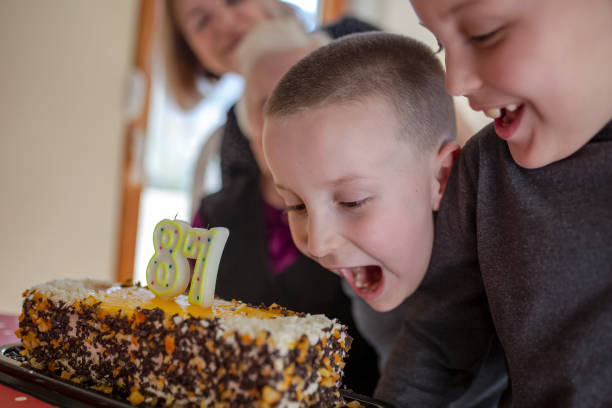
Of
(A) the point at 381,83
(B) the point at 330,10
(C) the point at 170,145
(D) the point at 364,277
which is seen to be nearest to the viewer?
(A) the point at 381,83

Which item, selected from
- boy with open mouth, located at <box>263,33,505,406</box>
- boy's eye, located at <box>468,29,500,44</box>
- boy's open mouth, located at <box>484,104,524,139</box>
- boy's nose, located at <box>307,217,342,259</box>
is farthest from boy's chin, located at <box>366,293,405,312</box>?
boy's eye, located at <box>468,29,500,44</box>

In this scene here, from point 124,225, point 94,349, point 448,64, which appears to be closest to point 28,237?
point 124,225

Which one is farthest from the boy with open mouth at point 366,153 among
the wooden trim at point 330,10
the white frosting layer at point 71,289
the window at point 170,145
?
the wooden trim at point 330,10

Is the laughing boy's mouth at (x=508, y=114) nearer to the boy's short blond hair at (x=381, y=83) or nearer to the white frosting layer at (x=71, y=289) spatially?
the boy's short blond hair at (x=381, y=83)

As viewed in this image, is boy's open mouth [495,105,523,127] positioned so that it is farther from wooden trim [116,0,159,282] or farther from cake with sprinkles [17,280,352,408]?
wooden trim [116,0,159,282]

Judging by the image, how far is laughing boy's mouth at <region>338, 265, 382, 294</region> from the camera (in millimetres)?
1046

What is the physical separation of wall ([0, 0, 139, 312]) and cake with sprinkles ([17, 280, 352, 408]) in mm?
1841

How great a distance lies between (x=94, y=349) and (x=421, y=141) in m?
0.64

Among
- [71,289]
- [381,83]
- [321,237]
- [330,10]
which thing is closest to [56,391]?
[71,289]

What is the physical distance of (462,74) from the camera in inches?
28.2

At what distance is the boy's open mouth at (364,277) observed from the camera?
3.43ft

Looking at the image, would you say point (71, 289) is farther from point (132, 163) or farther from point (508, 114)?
point (132, 163)

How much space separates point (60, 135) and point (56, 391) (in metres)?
2.20

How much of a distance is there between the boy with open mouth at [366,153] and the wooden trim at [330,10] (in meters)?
2.70
